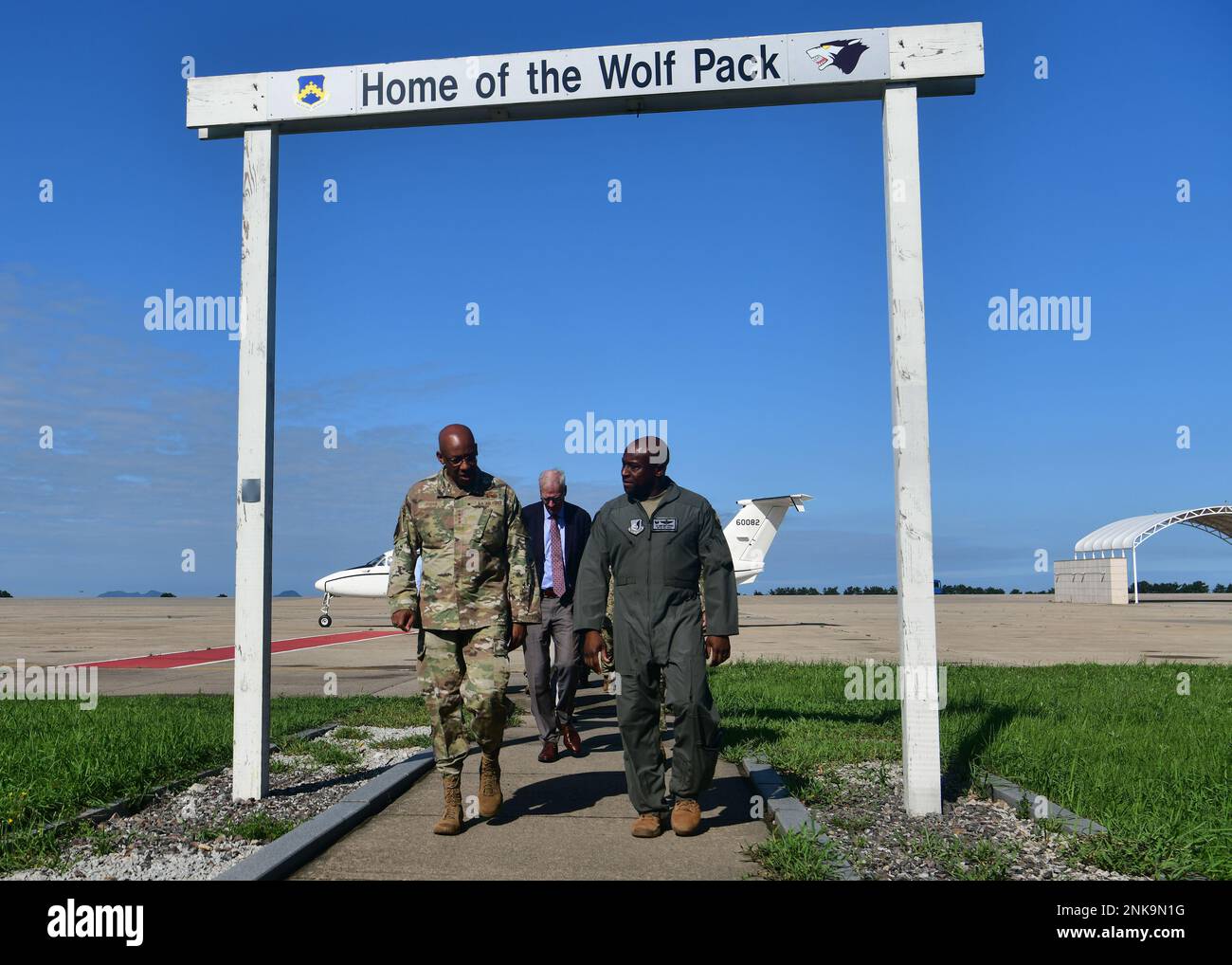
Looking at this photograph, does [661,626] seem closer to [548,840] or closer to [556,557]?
[548,840]

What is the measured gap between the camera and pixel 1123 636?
23.7m

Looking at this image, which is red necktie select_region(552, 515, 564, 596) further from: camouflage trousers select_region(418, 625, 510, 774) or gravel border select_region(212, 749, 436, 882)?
camouflage trousers select_region(418, 625, 510, 774)

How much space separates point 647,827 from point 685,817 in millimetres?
212

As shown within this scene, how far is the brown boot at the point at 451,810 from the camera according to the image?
5039 millimetres

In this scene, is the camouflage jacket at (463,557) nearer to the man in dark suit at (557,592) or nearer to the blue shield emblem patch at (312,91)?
the man in dark suit at (557,592)

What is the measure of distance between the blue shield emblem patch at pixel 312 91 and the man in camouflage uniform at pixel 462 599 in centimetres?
241

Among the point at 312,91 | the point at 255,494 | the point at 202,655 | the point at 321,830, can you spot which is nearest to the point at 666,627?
the point at 321,830

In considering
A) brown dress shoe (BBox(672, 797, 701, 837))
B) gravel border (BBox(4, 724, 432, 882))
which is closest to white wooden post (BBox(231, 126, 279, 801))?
gravel border (BBox(4, 724, 432, 882))

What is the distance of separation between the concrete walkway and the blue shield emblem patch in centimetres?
450

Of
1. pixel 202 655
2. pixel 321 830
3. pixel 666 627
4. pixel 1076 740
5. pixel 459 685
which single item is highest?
pixel 666 627

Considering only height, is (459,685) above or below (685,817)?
above

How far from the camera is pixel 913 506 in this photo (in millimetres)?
5289

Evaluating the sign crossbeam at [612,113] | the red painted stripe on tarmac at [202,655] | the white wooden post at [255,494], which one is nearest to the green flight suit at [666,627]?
the sign crossbeam at [612,113]
